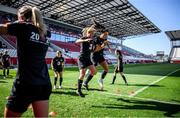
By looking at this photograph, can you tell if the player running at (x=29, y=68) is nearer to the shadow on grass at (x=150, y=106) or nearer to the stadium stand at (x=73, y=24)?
the shadow on grass at (x=150, y=106)

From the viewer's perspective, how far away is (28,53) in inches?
98.3

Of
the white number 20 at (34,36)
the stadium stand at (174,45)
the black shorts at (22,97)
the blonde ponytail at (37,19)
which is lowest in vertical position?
the black shorts at (22,97)

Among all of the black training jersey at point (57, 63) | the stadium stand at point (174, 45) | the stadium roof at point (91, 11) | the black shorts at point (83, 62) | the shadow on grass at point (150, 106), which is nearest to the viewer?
the shadow on grass at point (150, 106)

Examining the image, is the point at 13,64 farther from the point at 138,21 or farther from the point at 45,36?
the point at 138,21

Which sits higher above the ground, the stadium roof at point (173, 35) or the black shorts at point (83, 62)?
the stadium roof at point (173, 35)

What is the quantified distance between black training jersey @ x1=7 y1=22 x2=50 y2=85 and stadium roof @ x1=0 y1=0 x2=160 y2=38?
32.4 metres

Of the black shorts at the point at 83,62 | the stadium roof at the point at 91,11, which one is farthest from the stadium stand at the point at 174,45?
the black shorts at the point at 83,62

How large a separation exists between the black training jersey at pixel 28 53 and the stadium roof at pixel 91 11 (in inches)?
1274

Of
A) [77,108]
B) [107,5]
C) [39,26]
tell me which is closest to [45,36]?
[39,26]

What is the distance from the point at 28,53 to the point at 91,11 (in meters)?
39.0

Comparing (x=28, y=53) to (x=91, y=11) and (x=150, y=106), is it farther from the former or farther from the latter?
(x=91, y=11)

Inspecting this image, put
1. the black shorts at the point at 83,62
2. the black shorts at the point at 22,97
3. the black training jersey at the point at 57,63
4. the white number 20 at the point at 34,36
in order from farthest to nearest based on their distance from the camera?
the black training jersey at the point at 57,63 < the black shorts at the point at 83,62 < the white number 20 at the point at 34,36 < the black shorts at the point at 22,97

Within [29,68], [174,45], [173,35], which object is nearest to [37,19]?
[29,68]

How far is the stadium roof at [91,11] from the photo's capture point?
114ft
